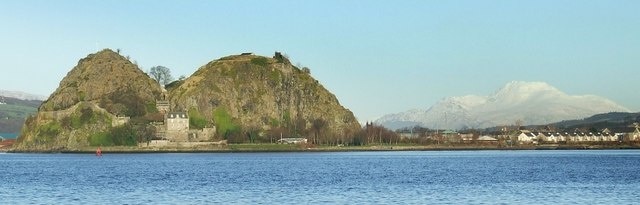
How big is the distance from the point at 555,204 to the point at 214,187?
3105 cm

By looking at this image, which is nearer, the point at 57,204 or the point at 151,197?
the point at 57,204

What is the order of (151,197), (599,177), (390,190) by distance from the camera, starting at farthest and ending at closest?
(599,177) < (390,190) < (151,197)

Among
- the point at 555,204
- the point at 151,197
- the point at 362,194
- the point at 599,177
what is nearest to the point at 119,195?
the point at 151,197

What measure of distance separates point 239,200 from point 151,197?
7.08 m

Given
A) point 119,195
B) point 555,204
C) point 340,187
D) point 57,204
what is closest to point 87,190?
point 119,195

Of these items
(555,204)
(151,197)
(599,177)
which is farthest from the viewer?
(599,177)

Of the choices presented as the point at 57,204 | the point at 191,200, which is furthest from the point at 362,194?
the point at 57,204

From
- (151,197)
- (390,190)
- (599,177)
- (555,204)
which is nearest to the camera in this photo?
(555,204)

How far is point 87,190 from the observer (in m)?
83.7

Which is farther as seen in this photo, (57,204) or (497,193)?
(497,193)

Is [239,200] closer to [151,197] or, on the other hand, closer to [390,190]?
[151,197]

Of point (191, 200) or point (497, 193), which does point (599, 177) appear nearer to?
point (497, 193)

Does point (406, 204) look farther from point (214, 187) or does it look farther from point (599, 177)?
point (599, 177)

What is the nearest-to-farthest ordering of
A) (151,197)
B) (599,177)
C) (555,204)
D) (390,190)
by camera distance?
(555,204), (151,197), (390,190), (599,177)
